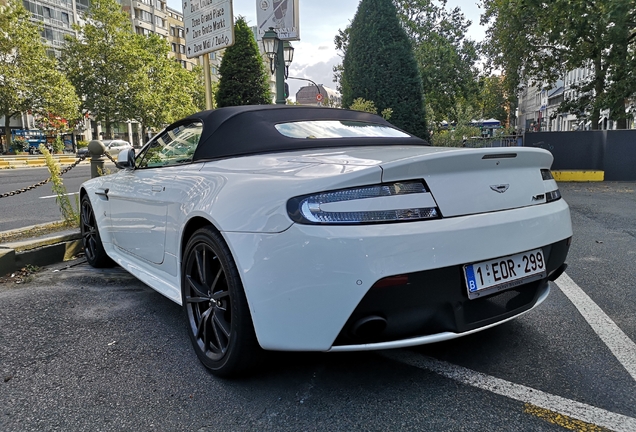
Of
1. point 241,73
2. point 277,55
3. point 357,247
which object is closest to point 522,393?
point 357,247

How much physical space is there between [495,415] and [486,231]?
0.76 metres

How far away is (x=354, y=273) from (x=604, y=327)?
1.98 metres

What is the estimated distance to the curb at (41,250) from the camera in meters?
4.30

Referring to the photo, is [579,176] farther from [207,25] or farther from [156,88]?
[156,88]

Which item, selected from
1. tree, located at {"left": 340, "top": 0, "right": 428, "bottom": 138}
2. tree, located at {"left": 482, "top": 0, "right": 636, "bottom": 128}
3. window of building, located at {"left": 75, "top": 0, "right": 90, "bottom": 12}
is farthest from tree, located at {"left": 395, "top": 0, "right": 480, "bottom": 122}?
window of building, located at {"left": 75, "top": 0, "right": 90, "bottom": 12}

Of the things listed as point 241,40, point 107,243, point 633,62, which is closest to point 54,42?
point 241,40

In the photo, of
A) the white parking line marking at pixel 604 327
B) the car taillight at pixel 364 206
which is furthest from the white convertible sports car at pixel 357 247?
the white parking line marking at pixel 604 327

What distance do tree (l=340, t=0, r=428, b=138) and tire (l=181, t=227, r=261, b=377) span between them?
14.0m

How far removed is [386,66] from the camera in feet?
52.3

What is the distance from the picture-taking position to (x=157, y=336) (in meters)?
2.91

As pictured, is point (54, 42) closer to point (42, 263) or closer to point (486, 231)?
point (42, 263)

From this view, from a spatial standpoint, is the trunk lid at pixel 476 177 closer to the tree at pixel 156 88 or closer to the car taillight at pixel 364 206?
the car taillight at pixel 364 206

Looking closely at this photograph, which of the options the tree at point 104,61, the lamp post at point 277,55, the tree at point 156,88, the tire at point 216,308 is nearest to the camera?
the tire at point 216,308

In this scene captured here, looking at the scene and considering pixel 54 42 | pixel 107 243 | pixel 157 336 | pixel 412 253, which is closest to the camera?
pixel 412 253
